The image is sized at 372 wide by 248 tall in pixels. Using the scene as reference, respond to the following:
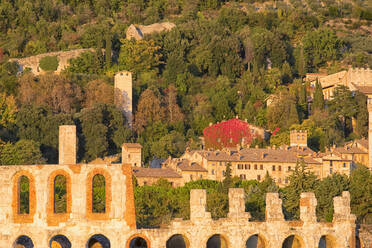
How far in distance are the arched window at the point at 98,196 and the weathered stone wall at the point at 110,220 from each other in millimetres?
10143

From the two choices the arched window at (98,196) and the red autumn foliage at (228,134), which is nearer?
the arched window at (98,196)

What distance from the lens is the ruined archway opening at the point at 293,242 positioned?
41.8m

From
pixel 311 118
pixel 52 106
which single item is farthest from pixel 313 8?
pixel 52 106

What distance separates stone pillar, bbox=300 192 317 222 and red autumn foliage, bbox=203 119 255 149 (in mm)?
32434

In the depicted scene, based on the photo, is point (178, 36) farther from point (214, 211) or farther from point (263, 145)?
point (214, 211)

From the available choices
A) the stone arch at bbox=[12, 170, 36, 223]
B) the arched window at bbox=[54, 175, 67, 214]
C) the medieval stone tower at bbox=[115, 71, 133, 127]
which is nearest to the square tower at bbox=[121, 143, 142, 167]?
the arched window at bbox=[54, 175, 67, 214]

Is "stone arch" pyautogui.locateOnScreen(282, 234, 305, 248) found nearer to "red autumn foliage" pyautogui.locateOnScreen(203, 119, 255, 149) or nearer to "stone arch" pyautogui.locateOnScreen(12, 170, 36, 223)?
"stone arch" pyautogui.locateOnScreen(12, 170, 36, 223)

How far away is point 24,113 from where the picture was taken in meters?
73.0

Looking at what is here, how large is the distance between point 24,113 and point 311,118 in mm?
23281

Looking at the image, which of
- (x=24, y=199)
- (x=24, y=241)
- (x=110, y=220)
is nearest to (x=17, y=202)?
(x=24, y=241)

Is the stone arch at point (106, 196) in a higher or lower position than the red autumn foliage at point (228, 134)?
lower

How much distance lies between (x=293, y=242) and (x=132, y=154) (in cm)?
2874

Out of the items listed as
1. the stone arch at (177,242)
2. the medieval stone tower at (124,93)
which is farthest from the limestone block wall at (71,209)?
the medieval stone tower at (124,93)

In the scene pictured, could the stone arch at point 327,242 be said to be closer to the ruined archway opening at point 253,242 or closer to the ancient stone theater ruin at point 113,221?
the ancient stone theater ruin at point 113,221
